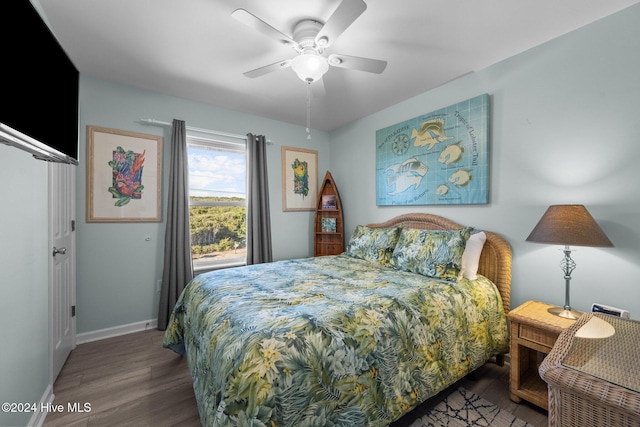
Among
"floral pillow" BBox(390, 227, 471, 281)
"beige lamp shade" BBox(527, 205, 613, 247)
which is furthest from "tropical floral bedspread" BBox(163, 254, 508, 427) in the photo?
"beige lamp shade" BBox(527, 205, 613, 247)

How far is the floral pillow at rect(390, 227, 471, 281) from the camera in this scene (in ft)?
6.84

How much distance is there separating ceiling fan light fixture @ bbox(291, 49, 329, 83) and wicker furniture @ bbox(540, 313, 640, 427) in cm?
199

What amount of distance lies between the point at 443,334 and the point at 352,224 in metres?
2.22

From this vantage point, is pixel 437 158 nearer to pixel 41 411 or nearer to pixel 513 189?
pixel 513 189

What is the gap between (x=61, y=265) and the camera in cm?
214

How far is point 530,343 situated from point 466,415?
0.62 metres

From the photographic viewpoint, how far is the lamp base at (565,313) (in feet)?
5.45

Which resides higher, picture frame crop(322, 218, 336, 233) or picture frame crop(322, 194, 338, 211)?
picture frame crop(322, 194, 338, 211)

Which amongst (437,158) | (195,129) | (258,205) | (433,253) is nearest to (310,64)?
(437,158)

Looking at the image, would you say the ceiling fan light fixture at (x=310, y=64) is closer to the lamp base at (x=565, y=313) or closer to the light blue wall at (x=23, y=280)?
the light blue wall at (x=23, y=280)

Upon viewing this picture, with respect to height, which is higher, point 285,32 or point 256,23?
point 285,32

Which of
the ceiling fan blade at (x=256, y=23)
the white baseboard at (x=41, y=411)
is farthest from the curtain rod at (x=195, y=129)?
the white baseboard at (x=41, y=411)

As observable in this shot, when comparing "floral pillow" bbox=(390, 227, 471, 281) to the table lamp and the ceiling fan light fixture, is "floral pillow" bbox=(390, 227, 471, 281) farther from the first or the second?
the ceiling fan light fixture

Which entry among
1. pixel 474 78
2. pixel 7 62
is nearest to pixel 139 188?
pixel 7 62
